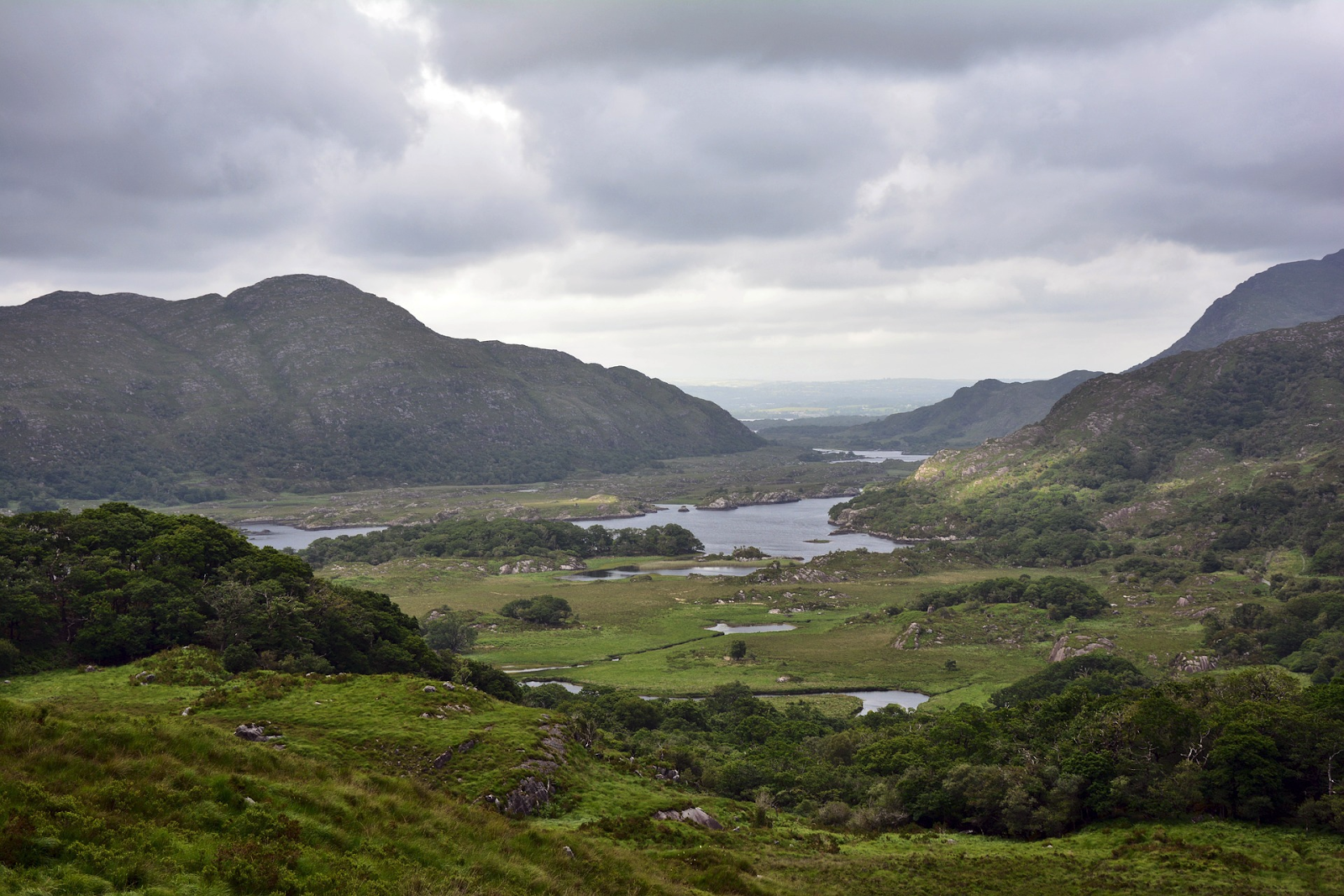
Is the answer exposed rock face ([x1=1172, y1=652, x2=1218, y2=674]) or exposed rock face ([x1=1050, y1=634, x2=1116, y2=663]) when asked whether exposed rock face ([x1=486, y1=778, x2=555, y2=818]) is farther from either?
exposed rock face ([x1=1172, y1=652, x2=1218, y2=674])

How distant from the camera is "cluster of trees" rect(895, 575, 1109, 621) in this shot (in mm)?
129125

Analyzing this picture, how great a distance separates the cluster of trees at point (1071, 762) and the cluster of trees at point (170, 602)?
20.9 metres

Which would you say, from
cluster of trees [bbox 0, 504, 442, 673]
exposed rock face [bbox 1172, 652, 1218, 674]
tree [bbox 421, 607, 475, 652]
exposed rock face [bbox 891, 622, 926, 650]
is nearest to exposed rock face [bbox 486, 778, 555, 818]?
cluster of trees [bbox 0, 504, 442, 673]

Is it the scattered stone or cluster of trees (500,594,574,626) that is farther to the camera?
cluster of trees (500,594,574,626)

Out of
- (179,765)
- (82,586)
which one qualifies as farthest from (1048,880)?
(82,586)

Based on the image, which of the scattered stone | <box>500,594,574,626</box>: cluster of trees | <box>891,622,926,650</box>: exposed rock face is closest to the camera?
the scattered stone

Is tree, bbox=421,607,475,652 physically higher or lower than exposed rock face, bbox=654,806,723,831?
lower

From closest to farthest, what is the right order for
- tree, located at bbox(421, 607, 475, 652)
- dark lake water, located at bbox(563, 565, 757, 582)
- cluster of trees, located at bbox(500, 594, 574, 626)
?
tree, located at bbox(421, 607, 475, 652), cluster of trees, located at bbox(500, 594, 574, 626), dark lake water, located at bbox(563, 565, 757, 582)

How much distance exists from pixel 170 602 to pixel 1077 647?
98.5 meters

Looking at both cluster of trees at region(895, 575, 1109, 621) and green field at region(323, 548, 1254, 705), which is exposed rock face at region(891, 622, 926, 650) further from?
cluster of trees at region(895, 575, 1109, 621)

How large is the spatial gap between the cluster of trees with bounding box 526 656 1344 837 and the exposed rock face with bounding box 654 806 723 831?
835 centimetres

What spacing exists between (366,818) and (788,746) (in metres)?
45.9

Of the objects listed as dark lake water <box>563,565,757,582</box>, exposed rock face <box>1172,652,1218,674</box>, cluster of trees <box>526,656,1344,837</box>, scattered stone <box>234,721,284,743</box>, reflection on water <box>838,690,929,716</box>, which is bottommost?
reflection on water <box>838,690,929,716</box>

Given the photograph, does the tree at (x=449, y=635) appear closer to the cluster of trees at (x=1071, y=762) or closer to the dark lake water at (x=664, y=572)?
the cluster of trees at (x=1071, y=762)
